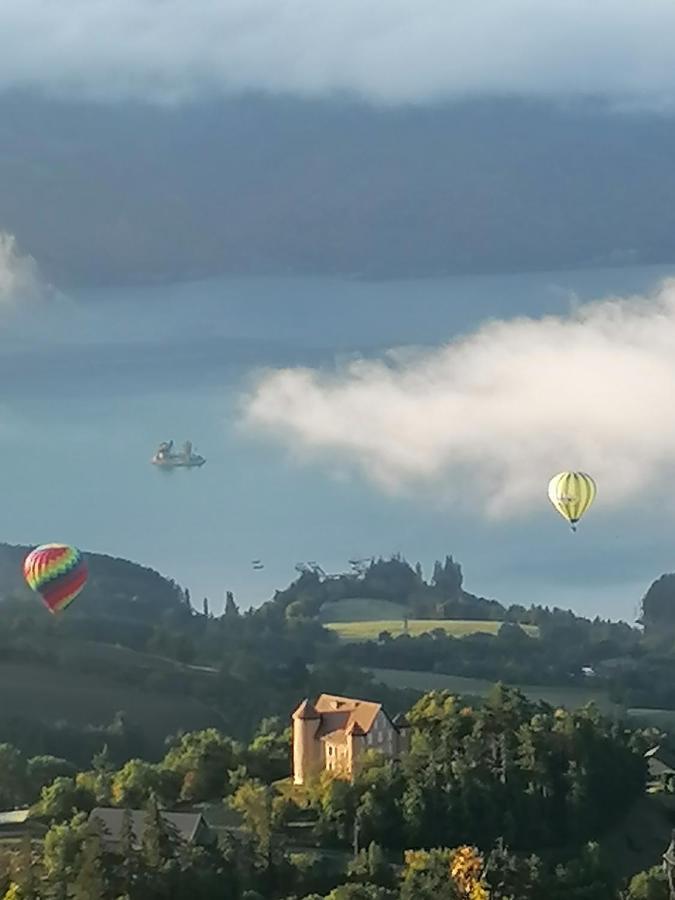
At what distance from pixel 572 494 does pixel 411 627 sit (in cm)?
1885

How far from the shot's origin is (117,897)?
869 inches

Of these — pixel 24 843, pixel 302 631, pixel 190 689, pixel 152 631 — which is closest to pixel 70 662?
pixel 190 689

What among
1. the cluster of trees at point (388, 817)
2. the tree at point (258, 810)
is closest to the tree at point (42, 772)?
the cluster of trees at point (388, 817)

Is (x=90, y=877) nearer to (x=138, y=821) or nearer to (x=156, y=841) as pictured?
(x=156, y=841)

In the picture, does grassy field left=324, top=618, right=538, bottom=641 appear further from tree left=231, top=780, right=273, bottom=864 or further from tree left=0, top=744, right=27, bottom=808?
tree left=231, top=780, right=273, bottom=864

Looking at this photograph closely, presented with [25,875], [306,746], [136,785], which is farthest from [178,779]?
[25,875]

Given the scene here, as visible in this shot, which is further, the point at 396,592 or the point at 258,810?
the point at 396,592

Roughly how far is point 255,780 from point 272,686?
20434 mm

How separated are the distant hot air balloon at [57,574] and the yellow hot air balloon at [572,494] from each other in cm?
911

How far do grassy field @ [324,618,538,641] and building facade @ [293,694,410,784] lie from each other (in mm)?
31441

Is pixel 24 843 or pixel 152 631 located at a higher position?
pixel 152 631

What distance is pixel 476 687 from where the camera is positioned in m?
49.2

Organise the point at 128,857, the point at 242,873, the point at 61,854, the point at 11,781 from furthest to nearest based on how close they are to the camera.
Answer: the point at 11,781, the point at 242,873, the point at 61,854, the point at 128,857

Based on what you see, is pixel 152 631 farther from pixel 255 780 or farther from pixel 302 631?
pixel 255 780
